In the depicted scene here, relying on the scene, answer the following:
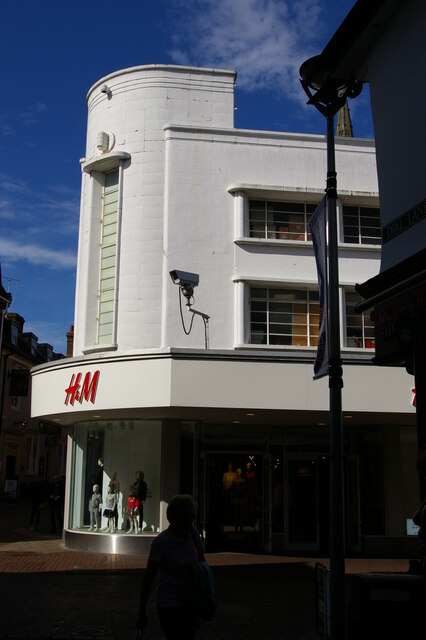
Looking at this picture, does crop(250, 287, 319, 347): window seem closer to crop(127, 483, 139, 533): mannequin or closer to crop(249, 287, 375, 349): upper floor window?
crop(249, 287, 375, 349): upper floor window

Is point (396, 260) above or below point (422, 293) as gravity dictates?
above

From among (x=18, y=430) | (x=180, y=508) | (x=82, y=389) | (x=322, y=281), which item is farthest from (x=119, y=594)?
(x=18, y=430)

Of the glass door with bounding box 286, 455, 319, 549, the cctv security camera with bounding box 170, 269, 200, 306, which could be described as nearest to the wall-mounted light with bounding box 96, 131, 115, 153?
the cctv security camera with bounding box 170, 269, 200, 306

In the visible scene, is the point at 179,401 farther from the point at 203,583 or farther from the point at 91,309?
the point at 203,583

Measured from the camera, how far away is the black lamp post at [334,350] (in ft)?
24.9

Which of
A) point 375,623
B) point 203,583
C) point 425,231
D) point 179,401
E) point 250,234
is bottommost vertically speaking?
point 375,623

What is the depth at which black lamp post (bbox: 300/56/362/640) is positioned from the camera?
7.58 m

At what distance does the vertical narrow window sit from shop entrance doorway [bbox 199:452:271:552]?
4.26 metres

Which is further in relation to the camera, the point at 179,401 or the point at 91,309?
the point at 91,309

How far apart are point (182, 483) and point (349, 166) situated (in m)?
9.35

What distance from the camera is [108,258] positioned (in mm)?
19562

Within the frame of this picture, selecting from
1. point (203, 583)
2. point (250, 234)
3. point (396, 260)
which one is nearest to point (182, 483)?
point (250, 234)

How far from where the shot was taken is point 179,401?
52.7 feet

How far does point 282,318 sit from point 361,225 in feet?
11.2
